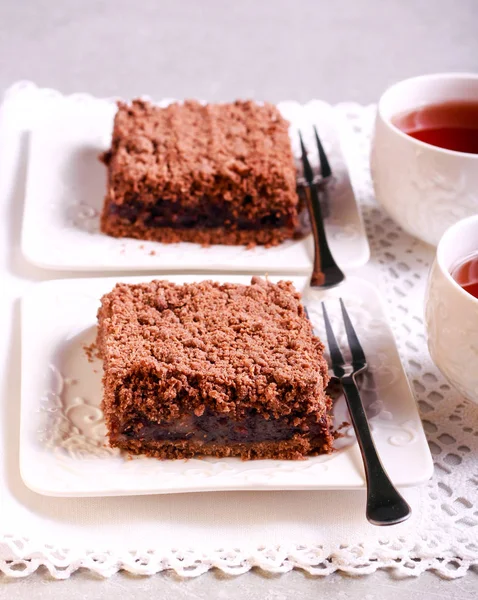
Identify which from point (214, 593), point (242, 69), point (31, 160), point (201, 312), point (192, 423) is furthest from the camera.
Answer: point (242, 69)

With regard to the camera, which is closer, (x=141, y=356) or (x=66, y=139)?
(x=141, y=356)

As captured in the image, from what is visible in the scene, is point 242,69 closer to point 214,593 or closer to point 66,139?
point 66,139

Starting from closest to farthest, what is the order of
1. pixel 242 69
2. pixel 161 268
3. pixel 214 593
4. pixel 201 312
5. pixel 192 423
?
pixel 214 593 < pixel 192 423 < pixel 201 312 < pixel 161 268 < pixel 242 69

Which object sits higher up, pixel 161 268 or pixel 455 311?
pixel 455 311

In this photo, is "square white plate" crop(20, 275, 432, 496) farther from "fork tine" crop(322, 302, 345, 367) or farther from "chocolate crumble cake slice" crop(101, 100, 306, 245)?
"chocolate crumble cake slice" crop(101, 100, 306, 245)

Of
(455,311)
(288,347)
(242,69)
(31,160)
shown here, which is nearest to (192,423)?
(288,347)

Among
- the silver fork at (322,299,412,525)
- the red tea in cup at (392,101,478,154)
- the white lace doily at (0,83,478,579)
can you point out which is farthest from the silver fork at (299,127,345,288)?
the white lace doily at (0,83,478,579)

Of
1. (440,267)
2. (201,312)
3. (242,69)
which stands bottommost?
(242,69)

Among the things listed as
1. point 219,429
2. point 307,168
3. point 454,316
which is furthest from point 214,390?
point 307,168
